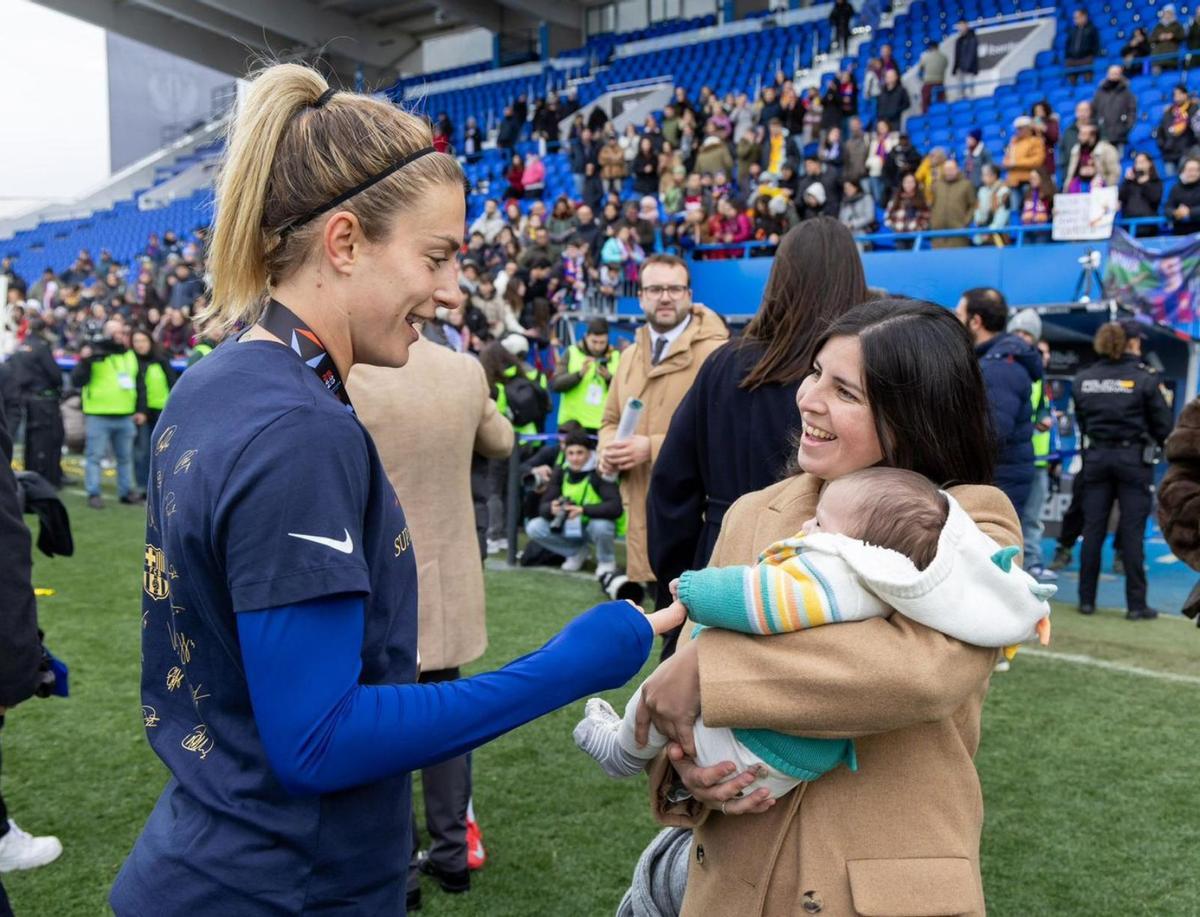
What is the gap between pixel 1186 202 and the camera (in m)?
10.7

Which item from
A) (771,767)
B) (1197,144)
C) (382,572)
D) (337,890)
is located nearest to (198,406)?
(382,572)

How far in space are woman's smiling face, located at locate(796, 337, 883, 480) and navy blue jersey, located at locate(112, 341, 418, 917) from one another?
641 millimetres

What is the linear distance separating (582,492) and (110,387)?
5526 millimetres

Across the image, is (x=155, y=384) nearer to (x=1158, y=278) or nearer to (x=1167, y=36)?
(x=1158, y=278)

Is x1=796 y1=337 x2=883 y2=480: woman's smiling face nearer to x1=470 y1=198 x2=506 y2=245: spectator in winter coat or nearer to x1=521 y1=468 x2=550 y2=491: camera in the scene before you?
x1=521 y1=468 x2=550 y2=491: camera

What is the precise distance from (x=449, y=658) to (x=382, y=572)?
202cm

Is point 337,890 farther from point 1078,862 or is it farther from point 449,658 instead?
point 1078,862

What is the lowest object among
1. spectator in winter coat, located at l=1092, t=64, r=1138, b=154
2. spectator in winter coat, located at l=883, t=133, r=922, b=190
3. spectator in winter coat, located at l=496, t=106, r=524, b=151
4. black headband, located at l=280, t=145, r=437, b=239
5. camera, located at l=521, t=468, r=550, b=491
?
camera, located at l=521, t=468, r=550, b=491

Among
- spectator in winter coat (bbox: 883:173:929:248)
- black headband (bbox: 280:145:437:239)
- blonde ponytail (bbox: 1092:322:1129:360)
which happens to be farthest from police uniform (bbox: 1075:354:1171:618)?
black headband (bbox: 280:145:437:239)

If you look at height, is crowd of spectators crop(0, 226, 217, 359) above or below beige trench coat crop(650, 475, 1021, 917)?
above

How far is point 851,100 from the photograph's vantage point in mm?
16016

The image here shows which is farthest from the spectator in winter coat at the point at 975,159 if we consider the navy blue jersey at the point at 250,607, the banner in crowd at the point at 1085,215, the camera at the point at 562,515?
the navy blue jersey at the point at 250,607

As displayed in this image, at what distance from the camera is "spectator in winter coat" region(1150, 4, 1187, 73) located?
532 inches
